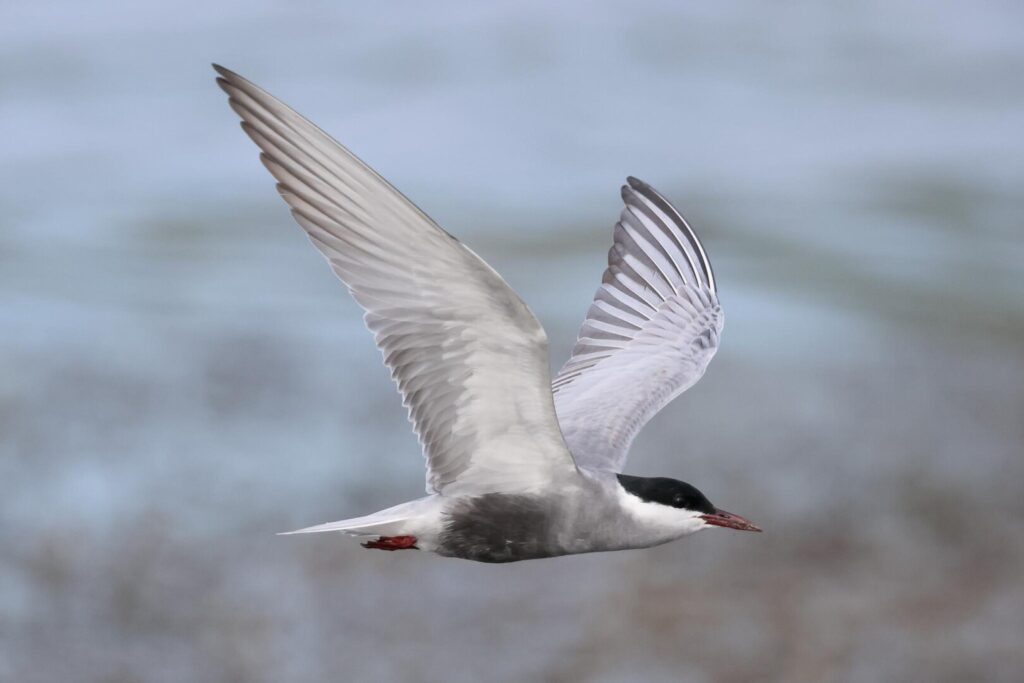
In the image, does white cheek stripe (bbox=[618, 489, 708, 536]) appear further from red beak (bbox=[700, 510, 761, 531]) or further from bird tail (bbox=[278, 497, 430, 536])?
bird tail (bbox=[278, 497, 430, 536])

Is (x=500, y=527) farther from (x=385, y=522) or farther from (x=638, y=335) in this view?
(x=638, y=335)

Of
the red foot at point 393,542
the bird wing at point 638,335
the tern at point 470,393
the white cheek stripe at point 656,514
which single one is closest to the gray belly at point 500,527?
the tern at point 470,393

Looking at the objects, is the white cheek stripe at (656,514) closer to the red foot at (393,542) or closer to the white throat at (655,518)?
the white throat at (655,518)

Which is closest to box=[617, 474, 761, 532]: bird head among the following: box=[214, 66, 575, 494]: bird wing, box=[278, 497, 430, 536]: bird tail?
box=[214, 66, 575, 494]: bird wing

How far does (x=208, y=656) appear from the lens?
43.8ft

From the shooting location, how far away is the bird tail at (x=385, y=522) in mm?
7191

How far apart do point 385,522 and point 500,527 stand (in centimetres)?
45

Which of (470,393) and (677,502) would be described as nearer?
(470,393)

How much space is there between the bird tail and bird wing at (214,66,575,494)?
0.19 m

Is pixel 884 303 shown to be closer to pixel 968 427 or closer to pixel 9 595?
pixel 968 427

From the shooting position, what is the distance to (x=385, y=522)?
7.36 meters

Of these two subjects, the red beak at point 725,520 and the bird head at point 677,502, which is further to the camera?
the red beak at point 725,520

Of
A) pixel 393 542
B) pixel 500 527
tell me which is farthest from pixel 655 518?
pixel 393 542

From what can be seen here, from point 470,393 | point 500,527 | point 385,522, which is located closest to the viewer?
point 470,393
